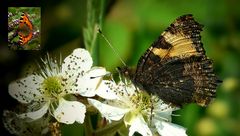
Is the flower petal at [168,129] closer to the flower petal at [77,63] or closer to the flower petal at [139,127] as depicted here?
the flower petal at [139,127]

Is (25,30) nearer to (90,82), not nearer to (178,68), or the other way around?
(90,82)

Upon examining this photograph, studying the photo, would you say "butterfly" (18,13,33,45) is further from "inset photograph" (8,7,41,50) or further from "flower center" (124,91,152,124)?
"flower center" (124,91,152,124)

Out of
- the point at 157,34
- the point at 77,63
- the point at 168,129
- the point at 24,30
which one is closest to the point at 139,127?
the point at 168,129

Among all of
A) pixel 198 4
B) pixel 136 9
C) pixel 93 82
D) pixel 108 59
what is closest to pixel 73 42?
pixel 108 59

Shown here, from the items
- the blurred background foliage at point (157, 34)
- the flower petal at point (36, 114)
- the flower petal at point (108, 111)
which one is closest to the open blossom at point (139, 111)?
the flower petal at point (108, 111)

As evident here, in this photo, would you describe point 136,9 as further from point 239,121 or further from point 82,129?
point 82,129

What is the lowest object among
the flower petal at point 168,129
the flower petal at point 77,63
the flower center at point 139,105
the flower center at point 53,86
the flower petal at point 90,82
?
the flower petal at point 168,129
